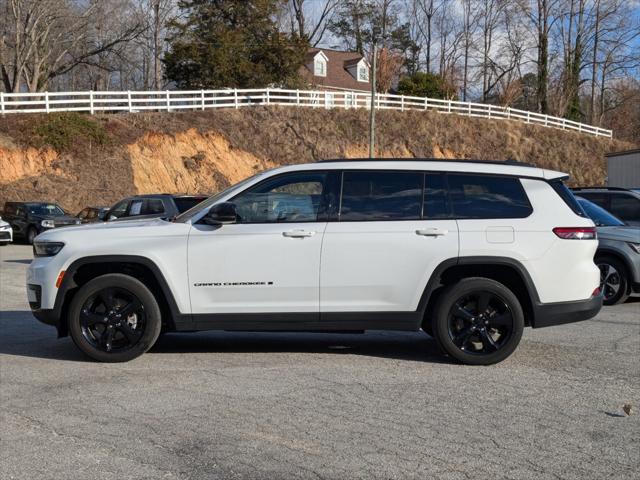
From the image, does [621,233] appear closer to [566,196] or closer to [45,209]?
[566,196]

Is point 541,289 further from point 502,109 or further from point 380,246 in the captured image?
point 502,109

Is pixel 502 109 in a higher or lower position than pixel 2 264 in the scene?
higher

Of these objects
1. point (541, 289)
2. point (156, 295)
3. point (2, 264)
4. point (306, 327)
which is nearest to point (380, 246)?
point (306, 327)

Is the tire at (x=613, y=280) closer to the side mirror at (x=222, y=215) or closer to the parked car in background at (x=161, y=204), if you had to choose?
the side mirror at (x=222, y=215)

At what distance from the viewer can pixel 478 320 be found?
742 cm

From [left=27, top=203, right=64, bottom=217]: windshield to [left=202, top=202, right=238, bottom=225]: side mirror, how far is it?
2234cm

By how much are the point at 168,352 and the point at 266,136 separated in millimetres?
35300

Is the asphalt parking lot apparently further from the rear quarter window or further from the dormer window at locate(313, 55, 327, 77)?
the dormer window at locate(313, 55, 327, 77)

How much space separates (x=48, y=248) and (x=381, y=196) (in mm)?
3192

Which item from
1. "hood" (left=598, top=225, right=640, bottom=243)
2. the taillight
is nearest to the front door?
the taillight

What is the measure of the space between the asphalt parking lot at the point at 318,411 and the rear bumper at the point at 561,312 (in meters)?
0.42

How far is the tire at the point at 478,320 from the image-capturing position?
735 cm

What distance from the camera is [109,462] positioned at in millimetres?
4863

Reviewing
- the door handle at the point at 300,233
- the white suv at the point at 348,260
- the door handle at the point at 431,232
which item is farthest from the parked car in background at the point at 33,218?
the door handle at the point at 431,232
